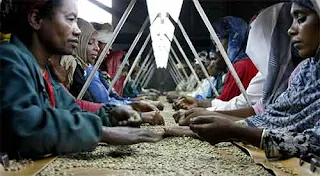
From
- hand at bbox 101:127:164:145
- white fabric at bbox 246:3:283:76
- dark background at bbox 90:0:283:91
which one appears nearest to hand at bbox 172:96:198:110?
white fabric at bbox 246:3:283:76

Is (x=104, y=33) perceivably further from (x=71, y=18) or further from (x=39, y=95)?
(x=39, y=95)

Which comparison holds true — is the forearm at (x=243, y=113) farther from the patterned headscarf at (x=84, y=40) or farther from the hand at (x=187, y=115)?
the patterned headscarf at (x=84, y=40)

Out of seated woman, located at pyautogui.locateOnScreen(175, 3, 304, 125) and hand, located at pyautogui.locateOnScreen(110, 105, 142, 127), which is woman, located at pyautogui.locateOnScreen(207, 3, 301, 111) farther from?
hand, located at pyautogui.locateOnScreen(110, 105, 142, 127)

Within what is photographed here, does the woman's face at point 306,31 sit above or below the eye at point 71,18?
below

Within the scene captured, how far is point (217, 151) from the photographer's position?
1.61m

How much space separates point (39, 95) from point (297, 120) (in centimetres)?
85

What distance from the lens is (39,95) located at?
52.3 inches

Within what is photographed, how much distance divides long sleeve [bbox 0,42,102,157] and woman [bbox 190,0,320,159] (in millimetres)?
399

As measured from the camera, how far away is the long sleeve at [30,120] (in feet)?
3.88

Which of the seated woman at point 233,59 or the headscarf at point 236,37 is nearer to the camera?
the seated woman at point 233,59

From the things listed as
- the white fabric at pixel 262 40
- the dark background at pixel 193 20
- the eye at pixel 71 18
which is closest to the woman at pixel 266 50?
the white fabric at pixel 262 40

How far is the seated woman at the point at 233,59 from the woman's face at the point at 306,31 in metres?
1.47

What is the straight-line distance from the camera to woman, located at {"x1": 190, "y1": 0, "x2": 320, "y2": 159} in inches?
55.3

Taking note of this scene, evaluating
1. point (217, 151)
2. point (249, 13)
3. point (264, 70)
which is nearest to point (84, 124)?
point (217, 151)
